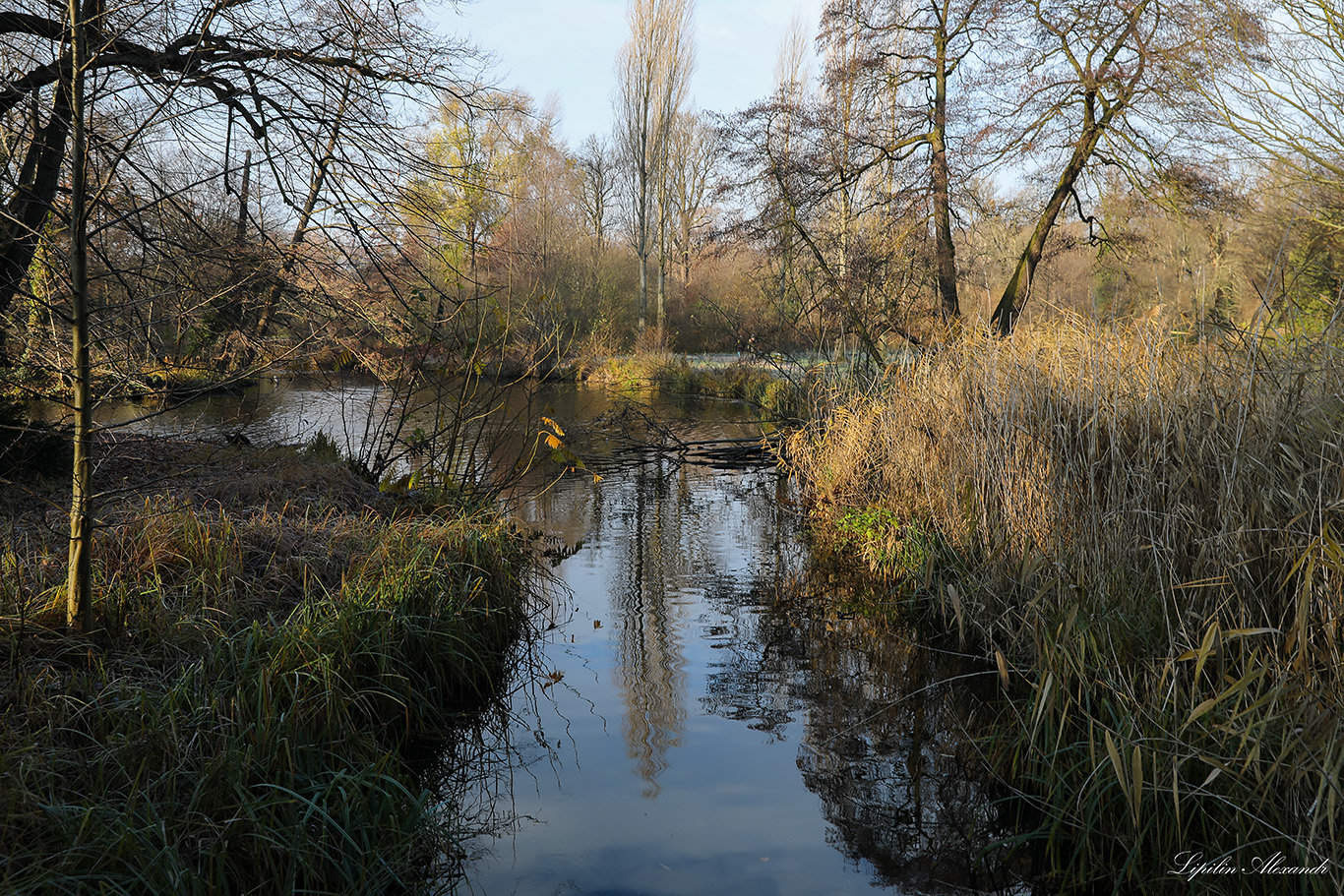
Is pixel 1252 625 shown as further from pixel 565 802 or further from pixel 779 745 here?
pixel 565 802

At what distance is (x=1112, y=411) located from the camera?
4.03 m

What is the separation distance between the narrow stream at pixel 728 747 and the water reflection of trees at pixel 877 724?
0.01 meters

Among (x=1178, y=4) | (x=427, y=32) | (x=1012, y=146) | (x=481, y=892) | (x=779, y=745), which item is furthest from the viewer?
(x=1012, y=146)

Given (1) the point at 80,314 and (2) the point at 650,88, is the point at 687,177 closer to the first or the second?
(2) the point at 650,88

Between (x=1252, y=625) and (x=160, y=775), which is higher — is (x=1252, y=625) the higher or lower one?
the higher one

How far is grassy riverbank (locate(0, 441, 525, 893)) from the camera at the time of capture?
2354 millimetres

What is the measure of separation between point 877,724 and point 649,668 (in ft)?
4.59

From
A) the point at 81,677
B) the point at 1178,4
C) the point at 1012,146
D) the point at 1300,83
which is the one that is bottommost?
the point at 81,677

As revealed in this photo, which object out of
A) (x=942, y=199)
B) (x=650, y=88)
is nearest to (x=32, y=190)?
(x=942, y=199)

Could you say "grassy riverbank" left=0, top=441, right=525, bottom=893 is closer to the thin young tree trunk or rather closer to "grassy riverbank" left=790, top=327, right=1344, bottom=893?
the thin young tree trunk

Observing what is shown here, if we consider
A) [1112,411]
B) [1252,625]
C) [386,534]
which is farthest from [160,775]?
[1112,411]

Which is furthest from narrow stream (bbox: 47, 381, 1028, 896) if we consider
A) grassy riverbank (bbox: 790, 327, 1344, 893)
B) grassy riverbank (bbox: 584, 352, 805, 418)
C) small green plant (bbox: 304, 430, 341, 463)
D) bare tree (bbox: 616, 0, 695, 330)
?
bare tree (bbox: 616, 0, 695, 330)

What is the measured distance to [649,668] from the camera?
4.88 meters

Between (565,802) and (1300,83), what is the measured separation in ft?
26.4
